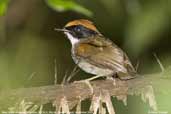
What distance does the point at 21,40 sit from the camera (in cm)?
700

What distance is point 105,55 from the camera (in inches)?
177

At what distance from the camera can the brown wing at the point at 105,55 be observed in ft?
14.1

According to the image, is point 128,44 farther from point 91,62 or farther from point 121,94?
point 121,94

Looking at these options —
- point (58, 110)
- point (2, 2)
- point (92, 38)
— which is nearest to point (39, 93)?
point (58, 110)

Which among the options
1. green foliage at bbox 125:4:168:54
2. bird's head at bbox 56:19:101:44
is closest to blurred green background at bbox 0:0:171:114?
green foliage at bbox 125:4:168:54

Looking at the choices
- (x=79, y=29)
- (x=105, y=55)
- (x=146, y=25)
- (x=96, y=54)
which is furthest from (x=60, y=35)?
(x=105, y=55)

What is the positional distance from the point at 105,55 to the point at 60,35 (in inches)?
121

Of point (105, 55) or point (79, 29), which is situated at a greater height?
point (79, 29)

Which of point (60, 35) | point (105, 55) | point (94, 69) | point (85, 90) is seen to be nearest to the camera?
point (85, 90)

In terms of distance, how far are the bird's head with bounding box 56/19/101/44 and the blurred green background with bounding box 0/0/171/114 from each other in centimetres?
36

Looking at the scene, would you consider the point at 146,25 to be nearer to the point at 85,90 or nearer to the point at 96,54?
the point at 96,54

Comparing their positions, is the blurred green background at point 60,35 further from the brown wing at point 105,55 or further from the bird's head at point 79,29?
the brown wing at point 105,55

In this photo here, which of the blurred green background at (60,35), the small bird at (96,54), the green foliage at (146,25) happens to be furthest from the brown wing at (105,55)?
the blurred green background at (60,35)

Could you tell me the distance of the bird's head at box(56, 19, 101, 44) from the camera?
16.2ft
